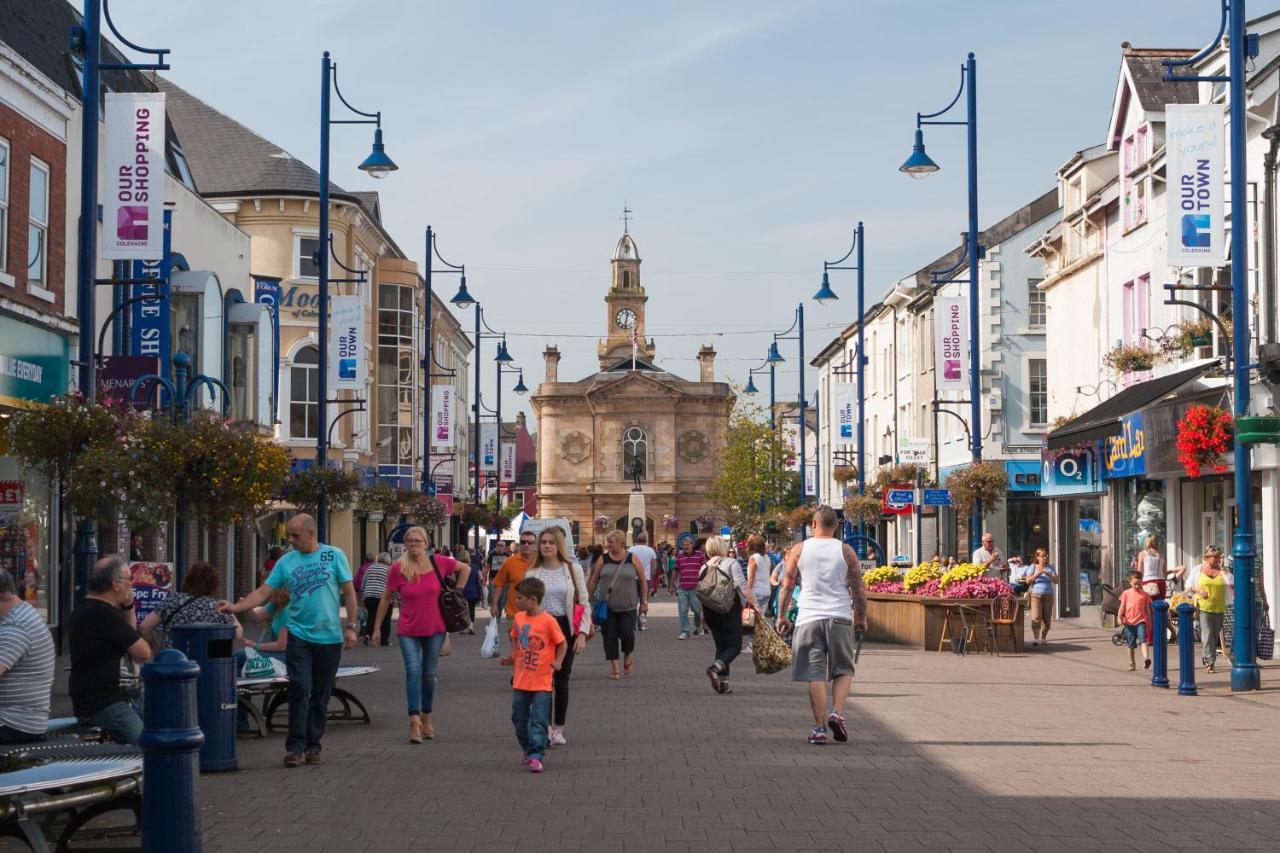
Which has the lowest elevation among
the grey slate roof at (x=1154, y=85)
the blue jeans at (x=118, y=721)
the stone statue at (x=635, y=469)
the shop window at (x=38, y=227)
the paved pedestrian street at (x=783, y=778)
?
the paved pedestrian street at (x=783, y=778)

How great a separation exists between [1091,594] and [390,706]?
2067 cm

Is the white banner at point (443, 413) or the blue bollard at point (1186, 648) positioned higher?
the white banner at point (443, 413)

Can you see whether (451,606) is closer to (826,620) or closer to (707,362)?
(826,620)

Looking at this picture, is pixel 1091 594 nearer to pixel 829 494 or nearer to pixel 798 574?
pixel 798 574

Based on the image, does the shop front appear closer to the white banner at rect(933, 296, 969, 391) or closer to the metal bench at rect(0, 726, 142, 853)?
the metal bench at rect(0, 726, 142, 853)

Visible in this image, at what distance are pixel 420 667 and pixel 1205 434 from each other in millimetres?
10443

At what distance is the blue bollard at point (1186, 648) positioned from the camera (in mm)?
16734

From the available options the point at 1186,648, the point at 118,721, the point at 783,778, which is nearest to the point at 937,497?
the point at 1186,648

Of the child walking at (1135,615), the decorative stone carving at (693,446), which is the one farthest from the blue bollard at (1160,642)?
the decorative stone carving at (693,446)

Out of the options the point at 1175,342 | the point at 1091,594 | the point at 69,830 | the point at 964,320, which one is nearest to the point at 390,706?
the point at 69,830

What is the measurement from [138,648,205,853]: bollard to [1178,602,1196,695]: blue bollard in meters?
12.2

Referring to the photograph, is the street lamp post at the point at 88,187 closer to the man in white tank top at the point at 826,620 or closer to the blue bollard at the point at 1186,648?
the man in white tank top at the point at 826,620

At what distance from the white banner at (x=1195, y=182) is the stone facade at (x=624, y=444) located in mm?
92859

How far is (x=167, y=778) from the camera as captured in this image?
659cm
